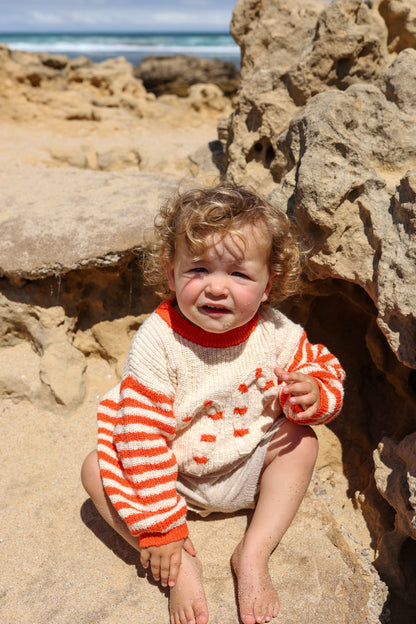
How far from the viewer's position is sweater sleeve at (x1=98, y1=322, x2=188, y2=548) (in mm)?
1593

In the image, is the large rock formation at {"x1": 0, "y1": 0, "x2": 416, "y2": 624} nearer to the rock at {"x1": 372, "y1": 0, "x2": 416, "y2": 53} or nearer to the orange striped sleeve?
the rock at {"x1": 372, "y1": 0, "x2": 416, "y2": 53}

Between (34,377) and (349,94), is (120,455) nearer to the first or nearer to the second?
(34,377)

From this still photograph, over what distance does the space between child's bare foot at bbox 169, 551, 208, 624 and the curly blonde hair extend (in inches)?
40.4

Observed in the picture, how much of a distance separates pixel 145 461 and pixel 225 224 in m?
0.80

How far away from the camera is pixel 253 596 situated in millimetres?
1619

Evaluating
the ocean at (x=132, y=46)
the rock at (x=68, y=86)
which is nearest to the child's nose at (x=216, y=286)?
the rock at (x=68, y=86)

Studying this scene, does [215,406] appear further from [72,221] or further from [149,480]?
[72,221]

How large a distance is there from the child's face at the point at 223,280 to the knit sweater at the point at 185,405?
0.13 meters

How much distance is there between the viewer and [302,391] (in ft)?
5.48

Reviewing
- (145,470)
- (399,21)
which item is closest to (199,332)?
(145,470)

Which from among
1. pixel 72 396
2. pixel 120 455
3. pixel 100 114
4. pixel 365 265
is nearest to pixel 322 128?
pixel 365 265

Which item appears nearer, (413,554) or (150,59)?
(413,554)

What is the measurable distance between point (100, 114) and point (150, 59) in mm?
8062

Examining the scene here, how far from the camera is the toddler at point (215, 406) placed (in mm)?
1604
